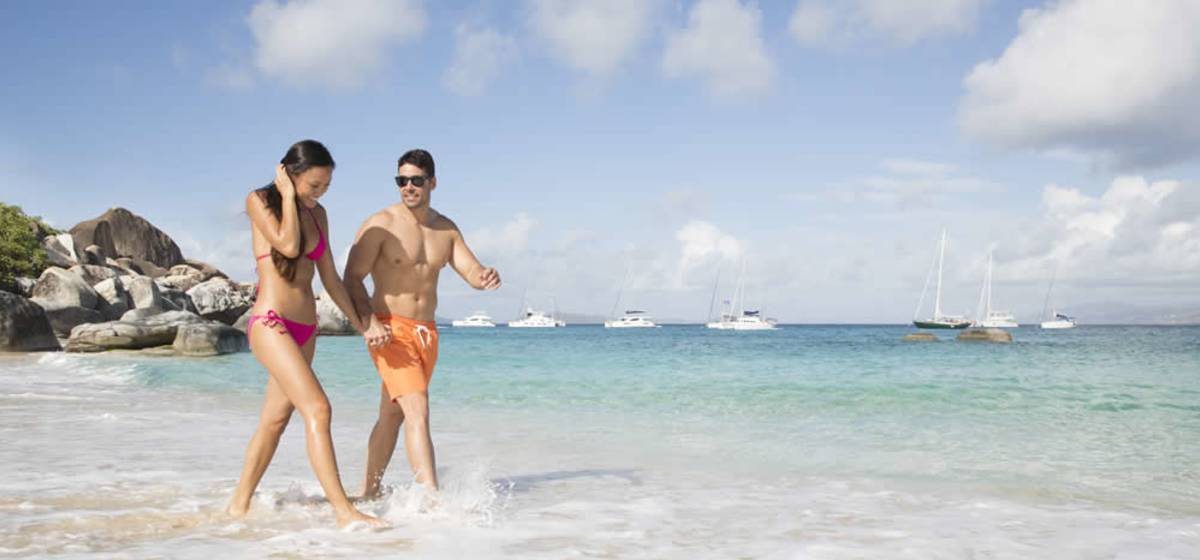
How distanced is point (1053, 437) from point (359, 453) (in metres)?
8.00

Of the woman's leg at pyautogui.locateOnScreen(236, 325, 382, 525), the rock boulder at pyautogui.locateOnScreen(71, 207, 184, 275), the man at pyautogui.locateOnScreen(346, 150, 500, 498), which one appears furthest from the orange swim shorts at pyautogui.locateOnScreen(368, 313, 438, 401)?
the rock boulder at pyautogui.locateOnScreen(71, 207, 184, 275)

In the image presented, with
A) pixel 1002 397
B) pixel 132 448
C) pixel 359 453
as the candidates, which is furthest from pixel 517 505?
pixel 1002 397

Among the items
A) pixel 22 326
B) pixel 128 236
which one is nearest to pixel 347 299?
pixel 22 326

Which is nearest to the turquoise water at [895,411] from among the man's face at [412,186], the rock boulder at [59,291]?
the man's face at [412,186]

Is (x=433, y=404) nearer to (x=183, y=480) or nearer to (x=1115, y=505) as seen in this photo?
(x=183, y=480)

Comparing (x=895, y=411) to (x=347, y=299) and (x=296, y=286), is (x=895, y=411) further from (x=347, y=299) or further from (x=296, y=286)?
(x=296, y=286)

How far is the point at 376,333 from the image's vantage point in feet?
15.6

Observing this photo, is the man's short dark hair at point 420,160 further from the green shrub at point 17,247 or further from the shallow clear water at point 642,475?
the green shrub at point 17,247

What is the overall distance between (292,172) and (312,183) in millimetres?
111

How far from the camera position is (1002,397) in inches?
625

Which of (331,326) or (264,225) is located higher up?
(264,225)

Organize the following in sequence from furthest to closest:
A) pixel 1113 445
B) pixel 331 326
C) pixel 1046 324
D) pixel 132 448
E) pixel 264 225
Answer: pixel 1046 324
pixel 331 326
pixel 1113 445
pixel 132 448
pixel 264 225

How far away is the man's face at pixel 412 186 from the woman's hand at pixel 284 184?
0.75 meters

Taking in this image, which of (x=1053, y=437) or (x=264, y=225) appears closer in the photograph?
(x=264, y=225)
